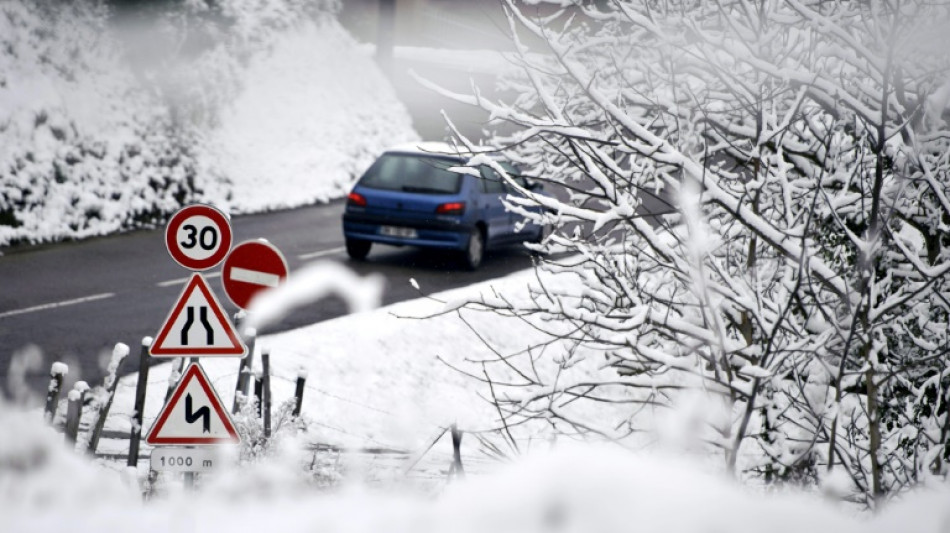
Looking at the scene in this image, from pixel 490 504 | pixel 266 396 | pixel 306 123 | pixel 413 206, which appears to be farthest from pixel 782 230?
pixel 306 123

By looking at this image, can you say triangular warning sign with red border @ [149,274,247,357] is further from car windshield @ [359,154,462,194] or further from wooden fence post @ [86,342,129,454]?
car windshield @ [359,154,462,194]

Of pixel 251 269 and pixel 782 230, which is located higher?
pixel 782 230

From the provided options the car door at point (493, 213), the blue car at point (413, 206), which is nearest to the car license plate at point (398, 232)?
the blue car at point (413, 206)

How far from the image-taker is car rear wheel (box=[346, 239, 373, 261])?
15469 mm

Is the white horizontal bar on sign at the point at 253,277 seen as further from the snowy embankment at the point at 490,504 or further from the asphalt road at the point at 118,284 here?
the asphalt road at the point at 118,284

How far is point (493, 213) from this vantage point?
1584 centimetres

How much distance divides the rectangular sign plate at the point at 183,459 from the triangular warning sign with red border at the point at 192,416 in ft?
0.17

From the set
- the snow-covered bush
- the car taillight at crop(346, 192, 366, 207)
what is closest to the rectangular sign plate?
the car taillight at crop(346, 192, 366, 207)

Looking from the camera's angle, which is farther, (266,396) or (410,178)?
(410,178)

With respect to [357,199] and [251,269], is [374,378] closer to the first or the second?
[251,269]

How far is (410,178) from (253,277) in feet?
28.2

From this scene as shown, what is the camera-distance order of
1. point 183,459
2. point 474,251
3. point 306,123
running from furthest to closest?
point 306,123 → point 474,251 → point 183,459

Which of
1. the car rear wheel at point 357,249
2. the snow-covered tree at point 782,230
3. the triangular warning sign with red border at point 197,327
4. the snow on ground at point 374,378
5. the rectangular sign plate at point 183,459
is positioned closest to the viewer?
the snow-covered tree at point 782,230

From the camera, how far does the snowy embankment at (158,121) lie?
17.0 metres
